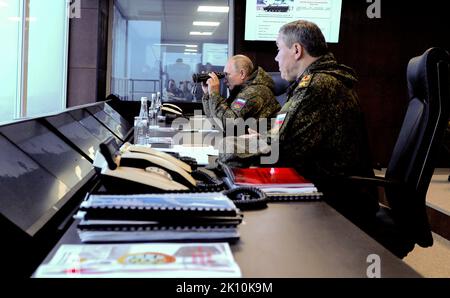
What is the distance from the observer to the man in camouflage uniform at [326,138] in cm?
191

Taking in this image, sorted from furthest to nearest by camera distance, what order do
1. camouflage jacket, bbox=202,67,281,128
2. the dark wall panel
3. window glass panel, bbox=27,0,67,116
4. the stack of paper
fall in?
the dark wall panel < window glass panel, bbox=27,0,67,116 < camouflage jacket, bbox=202,67,281,128 < the stack of paper

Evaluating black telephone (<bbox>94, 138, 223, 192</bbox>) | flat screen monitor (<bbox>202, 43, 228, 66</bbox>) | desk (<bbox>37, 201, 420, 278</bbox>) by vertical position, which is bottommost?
desk (<bbox>37, 201, 420, 278</bbox>)

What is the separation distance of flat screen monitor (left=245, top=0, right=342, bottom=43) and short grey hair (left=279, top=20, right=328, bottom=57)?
3.68m

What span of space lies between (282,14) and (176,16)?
1292mm

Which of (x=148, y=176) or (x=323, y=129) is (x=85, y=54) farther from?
(x=148, y=176)

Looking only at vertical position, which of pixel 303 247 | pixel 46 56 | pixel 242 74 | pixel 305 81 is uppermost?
pixel 46 56

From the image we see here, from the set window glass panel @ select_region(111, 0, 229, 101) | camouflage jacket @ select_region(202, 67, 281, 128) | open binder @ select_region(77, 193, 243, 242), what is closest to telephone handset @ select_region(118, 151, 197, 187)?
open binder @ select_region(77, 193, 243, 242)

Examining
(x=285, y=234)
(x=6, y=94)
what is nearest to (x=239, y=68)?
(x=6, y=94)

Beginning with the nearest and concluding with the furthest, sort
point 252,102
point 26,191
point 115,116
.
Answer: point 26,191 → point 252,102 → point 115,116

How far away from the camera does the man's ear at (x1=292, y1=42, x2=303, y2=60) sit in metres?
2.14

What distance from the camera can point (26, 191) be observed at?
42.3 inches

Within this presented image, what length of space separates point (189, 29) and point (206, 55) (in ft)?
1.24

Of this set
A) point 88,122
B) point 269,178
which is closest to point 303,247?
point 269,178

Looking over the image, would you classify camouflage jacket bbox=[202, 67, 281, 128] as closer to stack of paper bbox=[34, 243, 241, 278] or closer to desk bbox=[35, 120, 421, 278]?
desk bbox=[35, 120, 421, 278]
